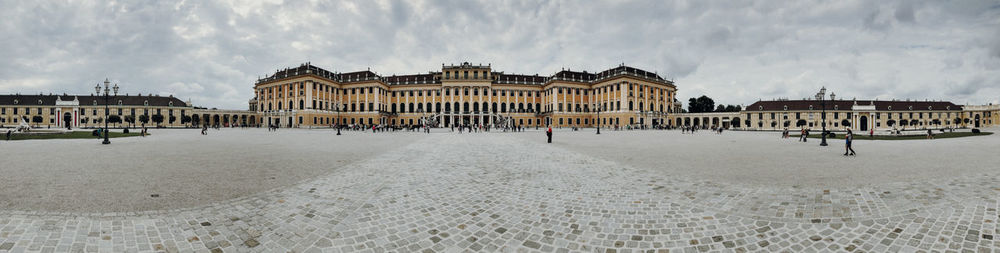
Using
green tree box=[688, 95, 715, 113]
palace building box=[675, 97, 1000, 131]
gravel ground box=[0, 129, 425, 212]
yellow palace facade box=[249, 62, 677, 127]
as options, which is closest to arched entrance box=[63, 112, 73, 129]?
yellow palace facade box=[249, 62, 677, 127]

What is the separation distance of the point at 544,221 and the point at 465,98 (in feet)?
229

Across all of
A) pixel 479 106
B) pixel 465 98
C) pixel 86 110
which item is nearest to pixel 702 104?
pixel 479 106

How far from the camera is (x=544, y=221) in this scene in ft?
14.1

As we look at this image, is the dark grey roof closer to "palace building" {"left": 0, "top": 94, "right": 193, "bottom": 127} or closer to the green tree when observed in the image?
"palace building" {"left": 0, "top": 94, "right": 193, "bottom": 127}

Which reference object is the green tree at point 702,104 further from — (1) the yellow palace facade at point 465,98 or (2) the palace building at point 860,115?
(1) the yellow palace facade at point 465,98

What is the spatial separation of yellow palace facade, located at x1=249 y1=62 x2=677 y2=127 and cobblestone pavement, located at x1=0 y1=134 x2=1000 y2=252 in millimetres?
56008

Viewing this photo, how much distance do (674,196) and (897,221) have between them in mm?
2450

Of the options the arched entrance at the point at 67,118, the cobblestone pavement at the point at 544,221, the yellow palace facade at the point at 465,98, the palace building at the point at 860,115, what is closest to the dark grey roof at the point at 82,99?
the arched entrance at the point at 67,118

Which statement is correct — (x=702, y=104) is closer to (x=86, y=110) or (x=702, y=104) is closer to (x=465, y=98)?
(x=465, y=98)

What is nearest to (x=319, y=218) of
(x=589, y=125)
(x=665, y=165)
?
(x=665, y=165)

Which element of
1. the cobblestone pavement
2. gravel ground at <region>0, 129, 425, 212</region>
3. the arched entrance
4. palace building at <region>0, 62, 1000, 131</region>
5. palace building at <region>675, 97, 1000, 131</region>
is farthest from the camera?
the arched entrance

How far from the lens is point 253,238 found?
3.74 metres

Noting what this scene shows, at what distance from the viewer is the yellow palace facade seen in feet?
207

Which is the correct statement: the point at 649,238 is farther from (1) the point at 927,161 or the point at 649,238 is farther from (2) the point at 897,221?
(1) the point at 927,161
